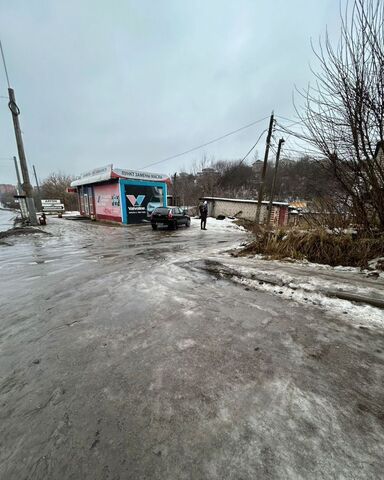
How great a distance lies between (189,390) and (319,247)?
17.0ft

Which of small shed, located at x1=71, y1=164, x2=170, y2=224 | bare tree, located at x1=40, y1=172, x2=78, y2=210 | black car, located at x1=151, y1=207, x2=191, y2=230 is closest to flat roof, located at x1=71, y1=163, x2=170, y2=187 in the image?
small shed, located at x1=71, y1=164, x2=170, y2=224

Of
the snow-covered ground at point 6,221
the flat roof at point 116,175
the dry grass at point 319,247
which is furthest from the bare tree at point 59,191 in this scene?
the dry grass at point 319,247

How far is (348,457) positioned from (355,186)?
228 inches

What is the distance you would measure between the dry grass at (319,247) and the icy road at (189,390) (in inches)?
101

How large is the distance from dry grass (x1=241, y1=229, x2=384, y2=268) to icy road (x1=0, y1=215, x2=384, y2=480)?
2.56 metres

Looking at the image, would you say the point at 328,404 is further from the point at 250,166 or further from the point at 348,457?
the point at 250,166

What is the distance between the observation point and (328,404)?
175 cm

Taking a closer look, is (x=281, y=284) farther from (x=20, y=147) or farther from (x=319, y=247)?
(x=20, y=147)

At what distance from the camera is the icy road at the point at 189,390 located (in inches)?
53.6

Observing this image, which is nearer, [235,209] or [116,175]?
[116,175]

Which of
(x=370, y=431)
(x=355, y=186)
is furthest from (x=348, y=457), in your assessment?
(x=355, y=186)

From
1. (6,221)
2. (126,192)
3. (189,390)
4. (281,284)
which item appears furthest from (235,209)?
(189,390)

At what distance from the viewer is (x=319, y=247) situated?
18.8ft

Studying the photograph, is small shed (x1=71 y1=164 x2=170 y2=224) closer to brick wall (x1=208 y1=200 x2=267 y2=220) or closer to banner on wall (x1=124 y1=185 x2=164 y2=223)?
banner on wall (x1=124 y1=185 x2=164 y2=223)
